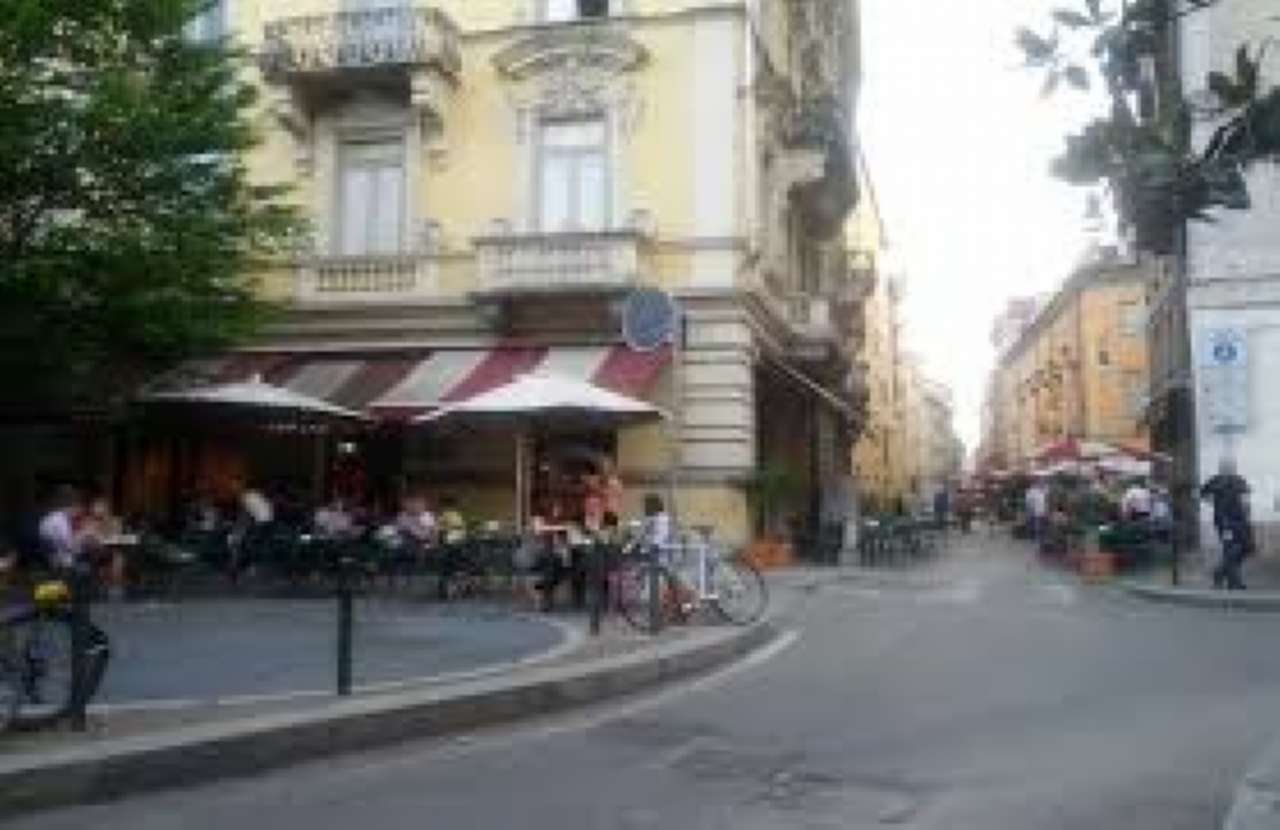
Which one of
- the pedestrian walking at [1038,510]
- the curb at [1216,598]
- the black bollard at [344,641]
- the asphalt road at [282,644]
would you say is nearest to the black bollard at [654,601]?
the asphalt road at [282,644]

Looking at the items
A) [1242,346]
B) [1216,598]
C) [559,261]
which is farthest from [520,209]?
[1216,598]

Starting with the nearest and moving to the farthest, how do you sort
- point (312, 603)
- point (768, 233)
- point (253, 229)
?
point (312, 603), point (253, 229), point (768, 233)

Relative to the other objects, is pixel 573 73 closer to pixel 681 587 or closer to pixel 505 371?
pixel 505 371

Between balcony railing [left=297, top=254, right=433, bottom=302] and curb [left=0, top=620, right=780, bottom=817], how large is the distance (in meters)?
16.5

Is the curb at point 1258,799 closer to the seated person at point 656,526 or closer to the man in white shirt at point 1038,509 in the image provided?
the seated person at point 656,526

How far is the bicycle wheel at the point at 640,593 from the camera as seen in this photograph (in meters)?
15.9

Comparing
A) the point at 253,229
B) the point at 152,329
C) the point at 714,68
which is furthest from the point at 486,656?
the point at 714,68

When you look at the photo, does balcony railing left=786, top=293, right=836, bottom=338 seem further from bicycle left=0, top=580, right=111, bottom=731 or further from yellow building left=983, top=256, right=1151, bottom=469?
yellow building left=983, top=256, right=1151, bottom=469

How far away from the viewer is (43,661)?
9289mm

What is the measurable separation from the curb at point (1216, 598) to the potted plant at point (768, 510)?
6.34 metres

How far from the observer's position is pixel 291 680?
11.7 m

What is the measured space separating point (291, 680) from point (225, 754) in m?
2.76

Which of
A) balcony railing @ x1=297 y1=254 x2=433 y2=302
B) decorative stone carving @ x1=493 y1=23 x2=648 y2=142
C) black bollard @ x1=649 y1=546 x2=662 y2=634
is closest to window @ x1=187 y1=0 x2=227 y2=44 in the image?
balcony railing @ x1=297 y1=254 x2=433 y2=302

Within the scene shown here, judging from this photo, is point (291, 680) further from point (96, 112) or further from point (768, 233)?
point (768, 233)
